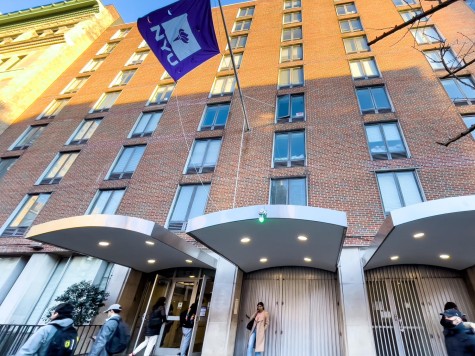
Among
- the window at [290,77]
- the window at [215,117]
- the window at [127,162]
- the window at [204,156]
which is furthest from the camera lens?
the window at [290,77]

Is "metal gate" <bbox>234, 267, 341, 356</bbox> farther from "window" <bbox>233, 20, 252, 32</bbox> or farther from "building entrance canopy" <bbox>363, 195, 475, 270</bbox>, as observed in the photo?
"window" <bbox>233, 20, 252, 32</bbox>

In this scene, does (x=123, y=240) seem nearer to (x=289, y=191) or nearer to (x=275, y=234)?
(x=275, y=234)

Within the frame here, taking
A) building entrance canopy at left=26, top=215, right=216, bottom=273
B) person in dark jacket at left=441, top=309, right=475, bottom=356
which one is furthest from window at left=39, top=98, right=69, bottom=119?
person in dark jacket at left=441, top=309, right=475, bottom=356

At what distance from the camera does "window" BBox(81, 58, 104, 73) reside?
22906 millimetres

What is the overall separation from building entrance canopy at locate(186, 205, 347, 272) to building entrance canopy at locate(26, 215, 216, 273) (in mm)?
1059

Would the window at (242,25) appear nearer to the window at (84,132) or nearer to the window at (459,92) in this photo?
the window at (84,132)

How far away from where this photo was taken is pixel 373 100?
13.2 m

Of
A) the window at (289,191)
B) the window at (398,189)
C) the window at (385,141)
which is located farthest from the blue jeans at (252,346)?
the window at (385,141)

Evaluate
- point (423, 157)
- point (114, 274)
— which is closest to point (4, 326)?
point (114, 274)

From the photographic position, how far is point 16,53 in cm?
2581

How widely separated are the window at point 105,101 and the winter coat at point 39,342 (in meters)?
16.6

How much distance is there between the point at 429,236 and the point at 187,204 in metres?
8.56

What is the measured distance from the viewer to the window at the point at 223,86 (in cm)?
1643

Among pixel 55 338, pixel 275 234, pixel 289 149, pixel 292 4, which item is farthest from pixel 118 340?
pixel 292 4
